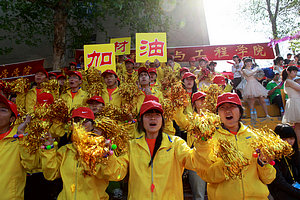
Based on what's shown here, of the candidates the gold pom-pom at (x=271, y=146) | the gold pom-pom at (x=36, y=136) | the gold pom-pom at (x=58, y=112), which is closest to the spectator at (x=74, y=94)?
the gold pom-pom at (x=58, y=112)

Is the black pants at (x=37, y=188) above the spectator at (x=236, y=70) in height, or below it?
below

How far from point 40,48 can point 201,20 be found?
39.8 ft

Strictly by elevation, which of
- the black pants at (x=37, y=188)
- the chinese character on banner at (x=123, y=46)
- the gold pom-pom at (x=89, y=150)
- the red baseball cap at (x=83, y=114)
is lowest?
the black pants at (x=37, y=188)

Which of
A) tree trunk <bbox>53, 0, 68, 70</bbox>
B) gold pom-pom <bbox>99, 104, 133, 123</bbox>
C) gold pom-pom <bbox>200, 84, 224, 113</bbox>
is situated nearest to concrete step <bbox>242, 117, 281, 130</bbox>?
gold pom-pom <bbox>200, 84, 224, 113</bbox>

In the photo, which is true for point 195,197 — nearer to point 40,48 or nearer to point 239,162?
point 239,162

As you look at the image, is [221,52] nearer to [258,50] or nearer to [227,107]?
[258,50]

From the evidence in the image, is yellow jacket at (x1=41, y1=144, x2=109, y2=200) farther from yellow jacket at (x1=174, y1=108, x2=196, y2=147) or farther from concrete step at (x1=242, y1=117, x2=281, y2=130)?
concrete step at (x1=242, y1=117, x2=281, y2=130)

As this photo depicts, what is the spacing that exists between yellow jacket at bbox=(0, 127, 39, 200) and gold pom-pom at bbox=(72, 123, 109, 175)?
40.8 inches

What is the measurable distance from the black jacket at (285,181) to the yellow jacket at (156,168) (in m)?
1.48

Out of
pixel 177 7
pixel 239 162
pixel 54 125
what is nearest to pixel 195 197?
pixel 239 162

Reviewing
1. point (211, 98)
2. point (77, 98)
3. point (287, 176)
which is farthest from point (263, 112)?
point (77, 98)

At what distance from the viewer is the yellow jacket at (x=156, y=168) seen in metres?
2.21

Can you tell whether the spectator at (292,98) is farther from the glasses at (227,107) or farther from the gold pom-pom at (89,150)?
the gold pom-pom at (89,150)

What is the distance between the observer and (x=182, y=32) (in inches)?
584
